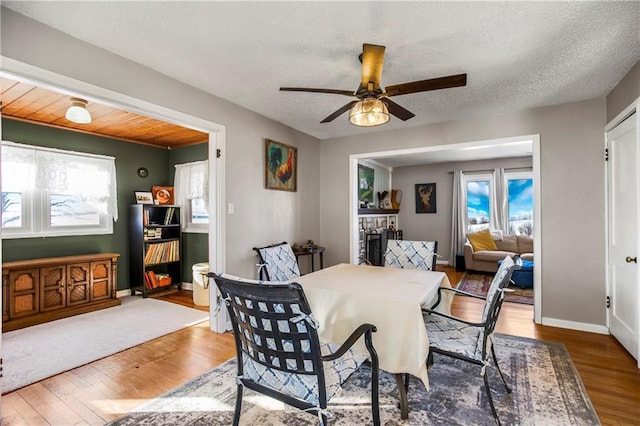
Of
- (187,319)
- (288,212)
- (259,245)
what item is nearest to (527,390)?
(259,245)

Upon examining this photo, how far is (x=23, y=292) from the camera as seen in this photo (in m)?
3.48

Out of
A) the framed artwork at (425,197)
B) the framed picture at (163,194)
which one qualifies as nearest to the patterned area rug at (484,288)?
the framed artwork at (425,197)

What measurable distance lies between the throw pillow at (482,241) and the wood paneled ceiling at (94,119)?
5.33 metres

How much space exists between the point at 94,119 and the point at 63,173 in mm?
908

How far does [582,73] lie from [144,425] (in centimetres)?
413

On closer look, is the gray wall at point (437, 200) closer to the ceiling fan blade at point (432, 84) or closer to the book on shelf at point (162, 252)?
the book on shelf at point (162, 252)

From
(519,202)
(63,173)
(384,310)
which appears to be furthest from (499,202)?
(63,173)

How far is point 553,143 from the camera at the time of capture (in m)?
3.46

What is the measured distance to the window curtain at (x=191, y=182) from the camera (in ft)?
16.2

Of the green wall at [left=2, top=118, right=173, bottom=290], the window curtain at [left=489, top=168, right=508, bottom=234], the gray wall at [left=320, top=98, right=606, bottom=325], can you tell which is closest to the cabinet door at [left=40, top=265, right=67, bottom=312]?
the green wall at [left=2, top=118, right=173, bottom=290]

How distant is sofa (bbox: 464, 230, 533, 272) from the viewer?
5.98 metres

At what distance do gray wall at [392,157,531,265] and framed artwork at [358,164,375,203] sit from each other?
58.1 inches

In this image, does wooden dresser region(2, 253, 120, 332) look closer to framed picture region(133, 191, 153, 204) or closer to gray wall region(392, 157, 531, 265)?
framed picture region(133, 191, 153, 204)

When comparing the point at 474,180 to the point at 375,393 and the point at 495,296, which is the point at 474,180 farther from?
the point at 375,393
